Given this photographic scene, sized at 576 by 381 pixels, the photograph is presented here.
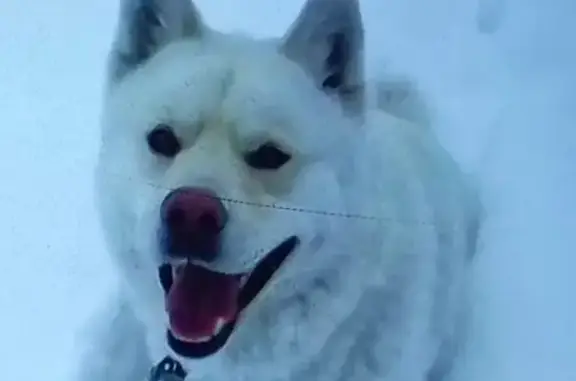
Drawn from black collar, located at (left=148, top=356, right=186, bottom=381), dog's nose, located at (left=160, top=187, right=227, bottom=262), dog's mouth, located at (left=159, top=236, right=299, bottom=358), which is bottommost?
black collar, located at (left=148, top=356, right=186, bottom=381)

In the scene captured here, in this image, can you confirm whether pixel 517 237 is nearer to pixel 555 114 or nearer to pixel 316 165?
pixel 555 114

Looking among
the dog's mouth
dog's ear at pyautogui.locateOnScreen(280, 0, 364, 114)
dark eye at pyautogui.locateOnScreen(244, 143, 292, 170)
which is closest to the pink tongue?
the dog's mouth

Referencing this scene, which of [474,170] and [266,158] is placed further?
[474,170]

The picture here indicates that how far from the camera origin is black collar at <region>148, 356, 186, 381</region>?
968mm

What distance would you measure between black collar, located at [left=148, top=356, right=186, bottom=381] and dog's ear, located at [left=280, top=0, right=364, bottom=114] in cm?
34

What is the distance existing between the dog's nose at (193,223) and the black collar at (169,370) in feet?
0.48

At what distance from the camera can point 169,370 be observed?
3.20ft

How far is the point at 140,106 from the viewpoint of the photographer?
3.10ft

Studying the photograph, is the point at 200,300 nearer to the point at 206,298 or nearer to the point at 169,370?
the point at 206,298

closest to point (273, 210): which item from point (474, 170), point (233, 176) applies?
point (233, 176)

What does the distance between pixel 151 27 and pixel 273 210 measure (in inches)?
9.7

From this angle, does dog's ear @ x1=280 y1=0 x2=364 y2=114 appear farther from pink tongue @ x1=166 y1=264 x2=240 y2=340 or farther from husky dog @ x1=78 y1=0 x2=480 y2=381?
pink tongue @ x1=166 y1=264 x2=240 y2=340

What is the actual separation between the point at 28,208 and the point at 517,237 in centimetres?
59

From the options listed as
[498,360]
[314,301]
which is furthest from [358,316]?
[498,360]
